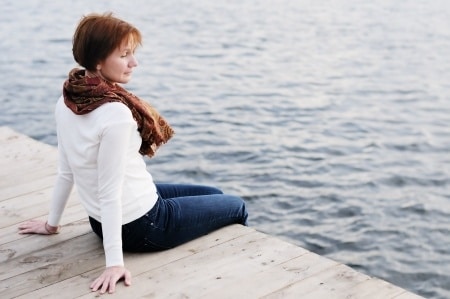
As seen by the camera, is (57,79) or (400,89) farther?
(57,79)

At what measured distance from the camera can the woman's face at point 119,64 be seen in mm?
3379

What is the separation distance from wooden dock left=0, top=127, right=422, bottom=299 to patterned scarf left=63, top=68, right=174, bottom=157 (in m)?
0.59

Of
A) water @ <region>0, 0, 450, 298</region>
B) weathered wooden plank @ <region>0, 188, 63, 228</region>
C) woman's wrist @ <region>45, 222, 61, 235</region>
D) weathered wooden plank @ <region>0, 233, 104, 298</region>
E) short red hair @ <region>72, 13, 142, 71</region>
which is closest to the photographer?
short red hair @ <region>72, 13, 142, 71</region>

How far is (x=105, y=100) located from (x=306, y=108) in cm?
553

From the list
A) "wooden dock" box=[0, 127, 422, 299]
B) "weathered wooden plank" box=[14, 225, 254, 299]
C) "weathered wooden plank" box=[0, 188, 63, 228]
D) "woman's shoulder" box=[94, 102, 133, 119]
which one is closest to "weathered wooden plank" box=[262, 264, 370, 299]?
"wooden dock" box=[0, 127, 422, 299]

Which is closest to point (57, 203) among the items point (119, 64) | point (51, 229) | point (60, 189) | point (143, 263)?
point (60, 189)

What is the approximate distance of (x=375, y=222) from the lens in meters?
6.06

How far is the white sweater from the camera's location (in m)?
3.35

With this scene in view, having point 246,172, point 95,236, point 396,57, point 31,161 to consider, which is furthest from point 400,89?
point 95,236

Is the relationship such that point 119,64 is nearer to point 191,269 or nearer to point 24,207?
point 191,269

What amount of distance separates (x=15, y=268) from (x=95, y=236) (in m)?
0.48

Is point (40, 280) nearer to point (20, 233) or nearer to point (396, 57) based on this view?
point (20, 233)

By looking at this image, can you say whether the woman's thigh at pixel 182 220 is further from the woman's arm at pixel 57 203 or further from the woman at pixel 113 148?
the woman's arm at pixel 57 203

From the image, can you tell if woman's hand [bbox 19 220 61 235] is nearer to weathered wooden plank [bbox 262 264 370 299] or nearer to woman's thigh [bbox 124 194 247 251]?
woman's thigh [bbox 124 194 247 251]
